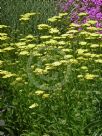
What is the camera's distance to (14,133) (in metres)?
6.17

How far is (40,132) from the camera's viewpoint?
5.81 meters

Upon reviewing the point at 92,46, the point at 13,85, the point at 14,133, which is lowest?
the point at 14,133

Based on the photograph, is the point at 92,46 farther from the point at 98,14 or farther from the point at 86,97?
the point at 98,14

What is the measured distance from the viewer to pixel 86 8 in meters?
10.1

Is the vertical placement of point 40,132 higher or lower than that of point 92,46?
lower

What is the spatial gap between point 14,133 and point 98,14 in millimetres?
3876

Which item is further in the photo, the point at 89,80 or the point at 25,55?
the point at 25,55

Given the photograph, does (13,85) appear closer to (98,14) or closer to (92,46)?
(92,46)

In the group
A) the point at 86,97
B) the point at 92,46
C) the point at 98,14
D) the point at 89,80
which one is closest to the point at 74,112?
the point at 86,97

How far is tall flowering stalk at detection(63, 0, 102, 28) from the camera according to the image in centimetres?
927

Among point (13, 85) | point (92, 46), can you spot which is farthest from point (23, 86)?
point (92, 46)

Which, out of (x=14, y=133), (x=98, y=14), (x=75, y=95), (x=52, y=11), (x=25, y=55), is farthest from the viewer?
(x=52, y=11)

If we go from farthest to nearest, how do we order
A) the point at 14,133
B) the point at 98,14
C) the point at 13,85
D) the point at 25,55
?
1. the point at 98,14
2. the point at 25,55
3. the point at 13,85
4. the point at 14,133

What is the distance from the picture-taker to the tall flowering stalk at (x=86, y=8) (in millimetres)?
9266
